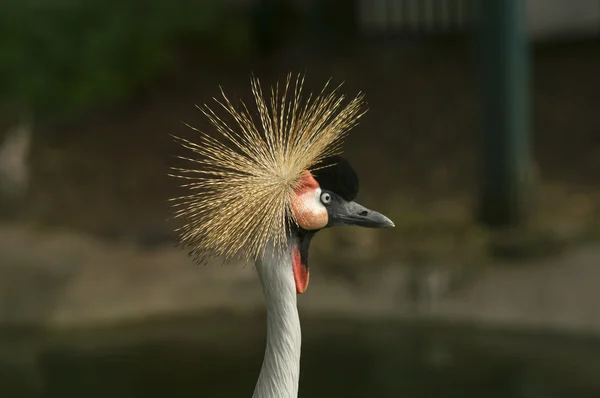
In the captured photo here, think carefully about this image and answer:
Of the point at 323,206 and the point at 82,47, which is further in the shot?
the point at 82,47

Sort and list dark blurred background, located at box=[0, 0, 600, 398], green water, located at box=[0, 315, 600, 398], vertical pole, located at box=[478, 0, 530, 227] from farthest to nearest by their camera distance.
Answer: vertical pole, located at box=[478, 0, 530, 227] < dark blurred background, located at box=[0, 0, 600, 398] < green water, located at box=[0, 315, 600, 398]

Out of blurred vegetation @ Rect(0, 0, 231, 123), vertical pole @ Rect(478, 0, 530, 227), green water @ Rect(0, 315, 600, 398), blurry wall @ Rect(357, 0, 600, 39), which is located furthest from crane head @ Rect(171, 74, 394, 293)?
blurry wall @ Rect(357, 0, 600, 39)

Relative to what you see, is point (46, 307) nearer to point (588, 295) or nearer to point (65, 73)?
point (588, 295)

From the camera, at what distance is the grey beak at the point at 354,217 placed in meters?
2.07

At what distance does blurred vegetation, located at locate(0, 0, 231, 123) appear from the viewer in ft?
23.1

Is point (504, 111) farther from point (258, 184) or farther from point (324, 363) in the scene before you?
point (258, 184)

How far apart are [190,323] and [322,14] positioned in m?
3.80

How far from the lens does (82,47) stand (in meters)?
7.22

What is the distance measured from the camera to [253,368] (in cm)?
414

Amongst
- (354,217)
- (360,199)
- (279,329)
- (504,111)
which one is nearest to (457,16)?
(360,199)

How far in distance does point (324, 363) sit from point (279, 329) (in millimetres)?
2169

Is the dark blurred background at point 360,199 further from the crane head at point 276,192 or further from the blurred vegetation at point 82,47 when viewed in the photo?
the crane head at point 276,192

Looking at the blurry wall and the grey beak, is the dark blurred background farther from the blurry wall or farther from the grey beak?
the grey beak

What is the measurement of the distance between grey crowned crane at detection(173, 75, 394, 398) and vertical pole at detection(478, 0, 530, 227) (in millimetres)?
3122
